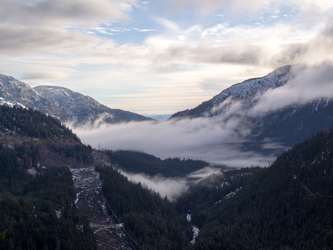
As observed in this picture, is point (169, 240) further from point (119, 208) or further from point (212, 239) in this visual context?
point (119, 208)

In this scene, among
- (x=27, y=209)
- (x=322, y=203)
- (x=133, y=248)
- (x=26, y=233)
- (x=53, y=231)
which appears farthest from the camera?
(x=322, y=203)

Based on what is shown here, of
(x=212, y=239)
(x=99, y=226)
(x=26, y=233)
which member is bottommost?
(x=212, y=239)

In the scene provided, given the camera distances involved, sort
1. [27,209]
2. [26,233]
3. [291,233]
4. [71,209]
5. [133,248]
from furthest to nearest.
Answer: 1. [291,233]
2. [71,209]
3. [133,248]
4. [27,209]
5. [26,233]

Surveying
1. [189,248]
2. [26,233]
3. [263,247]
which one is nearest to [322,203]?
[263,247]

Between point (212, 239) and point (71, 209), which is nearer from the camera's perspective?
point (71, 209)

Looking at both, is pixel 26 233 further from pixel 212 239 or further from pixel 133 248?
pixel 212 239

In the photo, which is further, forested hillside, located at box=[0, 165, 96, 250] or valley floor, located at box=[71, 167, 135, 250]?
valley floor, located at box=[71, 167, 135, 250]

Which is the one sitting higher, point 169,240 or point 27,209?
point 27,209

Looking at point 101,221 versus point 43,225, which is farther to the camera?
point 101,221

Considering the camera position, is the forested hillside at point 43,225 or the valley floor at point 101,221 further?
the valley floor at point 101,221

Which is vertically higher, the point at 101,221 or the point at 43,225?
the point at 43,225
